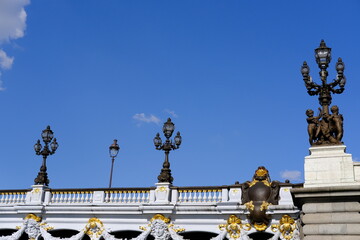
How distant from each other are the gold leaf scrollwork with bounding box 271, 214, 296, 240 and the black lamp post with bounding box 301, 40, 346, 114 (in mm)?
5726

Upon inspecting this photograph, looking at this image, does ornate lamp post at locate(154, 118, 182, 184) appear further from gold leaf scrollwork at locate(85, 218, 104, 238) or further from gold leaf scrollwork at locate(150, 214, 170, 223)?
gold leaf scrollwork at locate(85, 218, 104, 238)

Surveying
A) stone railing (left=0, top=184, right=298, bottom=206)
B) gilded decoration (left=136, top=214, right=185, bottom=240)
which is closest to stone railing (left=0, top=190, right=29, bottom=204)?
stone railing (left=0, top=184, right=298, bottom=206)

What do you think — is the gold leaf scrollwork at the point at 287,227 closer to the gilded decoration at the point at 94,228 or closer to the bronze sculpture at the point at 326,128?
the bronze sculpture at the point at 326,128

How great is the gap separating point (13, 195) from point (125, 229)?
7.88 meters

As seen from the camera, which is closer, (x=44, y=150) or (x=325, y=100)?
(x=325, y=100)

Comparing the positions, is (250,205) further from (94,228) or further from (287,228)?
(94,228)

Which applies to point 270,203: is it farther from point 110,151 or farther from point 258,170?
point 110,151

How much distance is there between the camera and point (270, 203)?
89.1 feet

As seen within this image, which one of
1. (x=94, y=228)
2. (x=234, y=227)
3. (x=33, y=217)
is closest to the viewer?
(x=234, y=227)

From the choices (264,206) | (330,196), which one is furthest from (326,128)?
(264,206)

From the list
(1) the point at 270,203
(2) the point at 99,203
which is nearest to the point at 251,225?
(1) the point at 270,203

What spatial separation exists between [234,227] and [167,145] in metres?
5.67

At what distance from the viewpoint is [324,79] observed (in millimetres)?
24469

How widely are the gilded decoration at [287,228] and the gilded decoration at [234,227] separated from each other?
5.49ft
